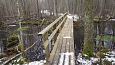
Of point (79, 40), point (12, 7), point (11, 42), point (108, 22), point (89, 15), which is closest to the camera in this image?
point (89, 15)

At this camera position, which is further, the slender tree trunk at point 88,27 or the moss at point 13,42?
the moss at point 13,42

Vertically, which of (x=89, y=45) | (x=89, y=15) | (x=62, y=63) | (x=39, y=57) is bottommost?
(x=39, y=57)

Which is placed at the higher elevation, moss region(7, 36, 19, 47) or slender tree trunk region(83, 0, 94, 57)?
slender tree trunk region(83, 0, 94, 57)

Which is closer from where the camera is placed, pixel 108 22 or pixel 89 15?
pixel 89 15

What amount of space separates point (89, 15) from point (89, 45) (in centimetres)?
219

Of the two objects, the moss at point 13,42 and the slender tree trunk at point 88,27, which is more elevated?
the slender tree trunk at point 88,27

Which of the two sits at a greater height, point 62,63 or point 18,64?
point 62,63

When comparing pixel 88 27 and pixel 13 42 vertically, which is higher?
pixel 88 27

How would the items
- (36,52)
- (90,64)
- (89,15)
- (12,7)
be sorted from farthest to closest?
(12,7) < (36,52) < (89,15) < (90,64)

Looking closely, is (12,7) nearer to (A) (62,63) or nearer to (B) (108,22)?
(B) (108,22)

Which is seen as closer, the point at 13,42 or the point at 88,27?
the point at 88,27

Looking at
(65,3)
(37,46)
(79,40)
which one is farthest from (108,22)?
(65,3)

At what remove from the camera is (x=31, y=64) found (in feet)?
41.3

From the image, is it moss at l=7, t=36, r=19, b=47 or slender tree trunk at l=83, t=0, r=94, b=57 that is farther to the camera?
moss at l=7, t=36, r=19, b=47
